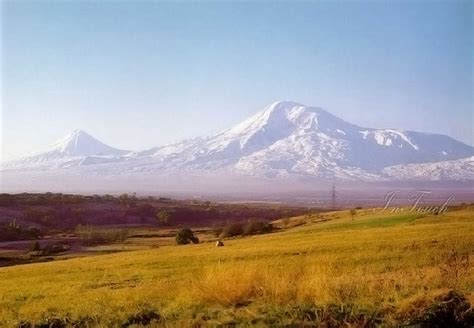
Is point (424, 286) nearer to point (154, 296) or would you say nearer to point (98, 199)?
point (154, 296)

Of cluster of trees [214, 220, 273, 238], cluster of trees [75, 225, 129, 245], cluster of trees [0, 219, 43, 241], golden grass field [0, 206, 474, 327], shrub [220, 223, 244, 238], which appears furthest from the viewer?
cluster of trees [0, 219, 43, 241]

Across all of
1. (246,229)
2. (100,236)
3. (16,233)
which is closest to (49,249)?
(100,236)

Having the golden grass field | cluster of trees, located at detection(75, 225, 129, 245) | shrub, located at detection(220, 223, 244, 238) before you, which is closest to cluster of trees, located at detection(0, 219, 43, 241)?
cluster of trees, located at detection(75, 225, 129, 245)

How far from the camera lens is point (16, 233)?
82.1 metres

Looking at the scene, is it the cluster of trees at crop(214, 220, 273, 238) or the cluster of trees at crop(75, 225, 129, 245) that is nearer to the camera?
the cluster of trees at crop(214, 220, 273, 238)

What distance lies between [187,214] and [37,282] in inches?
3950

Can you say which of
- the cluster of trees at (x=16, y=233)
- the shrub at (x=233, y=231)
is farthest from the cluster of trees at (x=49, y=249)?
the shrub at (x=233, y=231)

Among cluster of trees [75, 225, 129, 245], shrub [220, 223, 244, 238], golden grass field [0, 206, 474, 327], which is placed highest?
golden grass field [0, 206, 474, 327]

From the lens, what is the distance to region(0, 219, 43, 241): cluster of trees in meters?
79.4

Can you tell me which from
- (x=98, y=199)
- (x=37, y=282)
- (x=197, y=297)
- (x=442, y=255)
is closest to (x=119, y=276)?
(x=37, y=282)

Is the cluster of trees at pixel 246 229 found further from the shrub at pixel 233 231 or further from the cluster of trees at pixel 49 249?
the cluster of trees at pixel 49 249

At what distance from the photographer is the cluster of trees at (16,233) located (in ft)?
260

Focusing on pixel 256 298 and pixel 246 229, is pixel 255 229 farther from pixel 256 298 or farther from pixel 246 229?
pixel 256 298

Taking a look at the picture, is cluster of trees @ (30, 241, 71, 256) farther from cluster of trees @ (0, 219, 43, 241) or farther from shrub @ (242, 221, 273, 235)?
shrub @ (242, 221, 273, 235)
